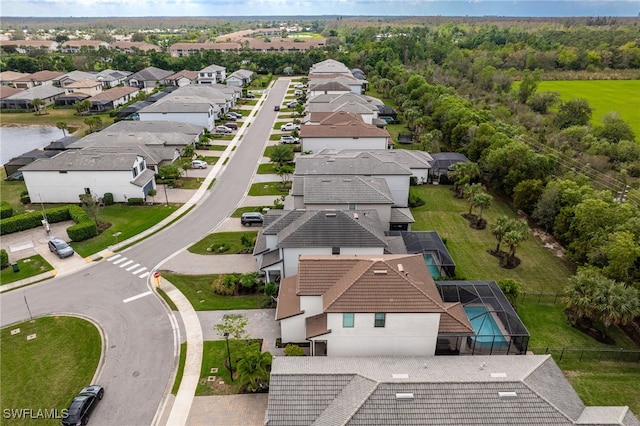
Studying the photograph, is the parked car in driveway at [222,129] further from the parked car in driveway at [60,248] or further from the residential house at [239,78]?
the residential house at [239,78]

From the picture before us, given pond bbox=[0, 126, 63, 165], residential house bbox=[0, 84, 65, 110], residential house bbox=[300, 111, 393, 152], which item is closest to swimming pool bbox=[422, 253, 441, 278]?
residential house bbox=[300, 111, 393, 152]

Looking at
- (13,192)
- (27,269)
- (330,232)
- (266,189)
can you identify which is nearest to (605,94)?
(266,189)

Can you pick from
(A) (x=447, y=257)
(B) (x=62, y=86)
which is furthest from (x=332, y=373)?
(B) (x=62, y=86)

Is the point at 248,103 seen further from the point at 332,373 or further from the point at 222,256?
the point at 332,373

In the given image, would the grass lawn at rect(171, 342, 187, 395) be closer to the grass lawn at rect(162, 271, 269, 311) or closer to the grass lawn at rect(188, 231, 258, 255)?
the grass lawn at rect(162, 271, 269, 311)

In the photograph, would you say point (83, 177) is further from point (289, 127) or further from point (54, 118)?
point (54, 118)

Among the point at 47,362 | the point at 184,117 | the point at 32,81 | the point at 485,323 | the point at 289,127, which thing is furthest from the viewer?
the point at 32,81
